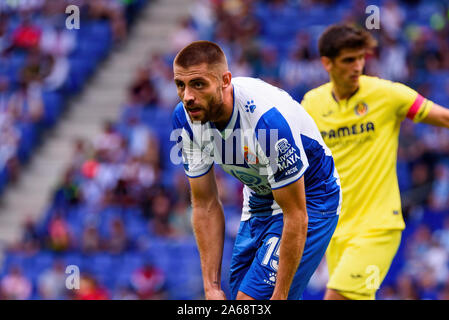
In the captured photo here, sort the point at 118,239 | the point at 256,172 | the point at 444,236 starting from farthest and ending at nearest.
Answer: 1. the point at 118,239
2. the point at 444,236
3. the point at 256,172

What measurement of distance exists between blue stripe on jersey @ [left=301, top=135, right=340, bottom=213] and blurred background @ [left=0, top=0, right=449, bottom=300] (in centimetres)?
533

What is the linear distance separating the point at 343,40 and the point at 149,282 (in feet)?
23.6

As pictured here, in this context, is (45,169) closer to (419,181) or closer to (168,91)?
(168,91)

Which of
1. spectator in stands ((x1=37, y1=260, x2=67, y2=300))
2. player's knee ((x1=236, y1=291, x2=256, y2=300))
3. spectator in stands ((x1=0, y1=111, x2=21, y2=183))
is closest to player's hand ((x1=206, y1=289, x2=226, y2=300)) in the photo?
player's knee ((x1=236, y1=291, x2=256, y2=300))

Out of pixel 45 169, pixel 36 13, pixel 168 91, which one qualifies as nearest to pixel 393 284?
pixel 168 91

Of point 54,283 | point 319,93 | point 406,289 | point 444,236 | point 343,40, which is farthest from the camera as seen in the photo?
point 54,283

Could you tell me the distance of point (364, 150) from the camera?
19.6ft

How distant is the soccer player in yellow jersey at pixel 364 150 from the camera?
19.3 feet

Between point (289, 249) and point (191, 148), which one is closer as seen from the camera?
point (289, 249)

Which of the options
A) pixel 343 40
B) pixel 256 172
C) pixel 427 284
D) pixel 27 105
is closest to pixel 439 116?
pixel 343 40

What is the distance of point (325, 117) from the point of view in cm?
607

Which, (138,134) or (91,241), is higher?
(138,134)

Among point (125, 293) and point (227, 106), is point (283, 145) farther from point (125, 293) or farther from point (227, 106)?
point (125, 293)

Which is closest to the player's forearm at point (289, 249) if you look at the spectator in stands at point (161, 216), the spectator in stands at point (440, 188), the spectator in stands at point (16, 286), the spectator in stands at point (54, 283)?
the spectator in stands at point (440, 188)
